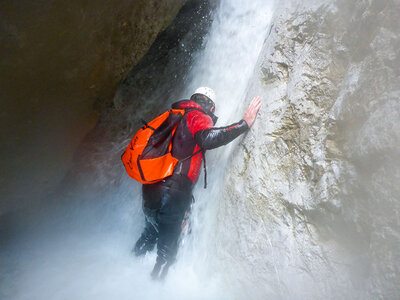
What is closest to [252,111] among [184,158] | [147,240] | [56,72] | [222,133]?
[222,133]

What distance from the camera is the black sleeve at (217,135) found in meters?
3.06

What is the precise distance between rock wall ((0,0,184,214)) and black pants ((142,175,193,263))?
3336 mm

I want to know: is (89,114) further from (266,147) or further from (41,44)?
(266,147)

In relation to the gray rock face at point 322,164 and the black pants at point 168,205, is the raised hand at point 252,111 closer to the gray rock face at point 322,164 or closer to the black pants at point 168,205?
the gray rock face at point 322,164

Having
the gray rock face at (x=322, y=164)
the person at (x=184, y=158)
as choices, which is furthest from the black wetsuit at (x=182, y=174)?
the gray rock face at (x=322, y=164)

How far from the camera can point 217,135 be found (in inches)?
120

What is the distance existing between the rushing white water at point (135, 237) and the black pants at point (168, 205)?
55 cm

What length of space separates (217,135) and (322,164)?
1120 mm

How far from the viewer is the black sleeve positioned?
3057 millimetres

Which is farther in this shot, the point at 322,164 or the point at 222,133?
the point at 222,133

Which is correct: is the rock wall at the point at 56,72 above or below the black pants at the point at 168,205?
above

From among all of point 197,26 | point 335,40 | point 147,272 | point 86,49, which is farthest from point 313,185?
point 86,49

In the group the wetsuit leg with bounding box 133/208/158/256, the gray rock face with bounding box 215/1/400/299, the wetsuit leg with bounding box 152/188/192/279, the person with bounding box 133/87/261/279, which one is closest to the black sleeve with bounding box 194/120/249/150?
the person with bounding box 133/87/261/279

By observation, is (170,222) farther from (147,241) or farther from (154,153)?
(147,241)
